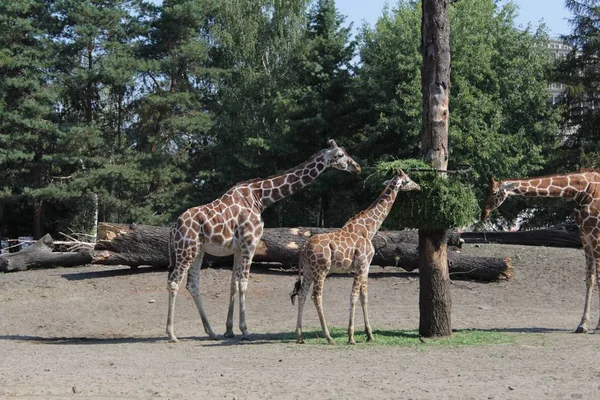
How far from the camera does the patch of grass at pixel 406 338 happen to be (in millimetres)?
13062

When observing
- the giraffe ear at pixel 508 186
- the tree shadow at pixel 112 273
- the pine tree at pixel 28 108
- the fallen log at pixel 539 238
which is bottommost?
the tree shadow at pixel 112 273

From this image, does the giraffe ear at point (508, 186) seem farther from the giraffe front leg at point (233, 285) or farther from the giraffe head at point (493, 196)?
the giraffe front leg at point (233, 285)

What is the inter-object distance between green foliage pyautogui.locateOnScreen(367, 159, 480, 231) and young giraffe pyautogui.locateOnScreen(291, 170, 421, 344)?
17 centimetres

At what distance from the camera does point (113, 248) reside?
65.9 feet

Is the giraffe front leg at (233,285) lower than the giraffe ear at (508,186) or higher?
lower

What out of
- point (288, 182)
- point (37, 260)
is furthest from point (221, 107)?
point (288, 182)

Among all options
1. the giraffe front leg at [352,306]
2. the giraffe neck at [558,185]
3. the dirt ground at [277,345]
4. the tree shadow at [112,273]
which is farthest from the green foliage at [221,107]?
the giraffe front leg at [352,306]

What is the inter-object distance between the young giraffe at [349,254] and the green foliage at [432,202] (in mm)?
169

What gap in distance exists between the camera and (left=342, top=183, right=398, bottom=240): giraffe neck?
45.3ft

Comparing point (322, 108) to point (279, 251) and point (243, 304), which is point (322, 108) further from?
point (243, 304)

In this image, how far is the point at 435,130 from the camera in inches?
537

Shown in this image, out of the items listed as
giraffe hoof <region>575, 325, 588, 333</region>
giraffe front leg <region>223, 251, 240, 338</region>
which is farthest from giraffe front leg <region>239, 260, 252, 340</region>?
giraffe hoof <region>575, 325, 588, 333</region>

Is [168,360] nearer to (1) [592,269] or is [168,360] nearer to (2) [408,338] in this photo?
(2) [408,338]

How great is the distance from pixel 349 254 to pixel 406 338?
1751 mm
